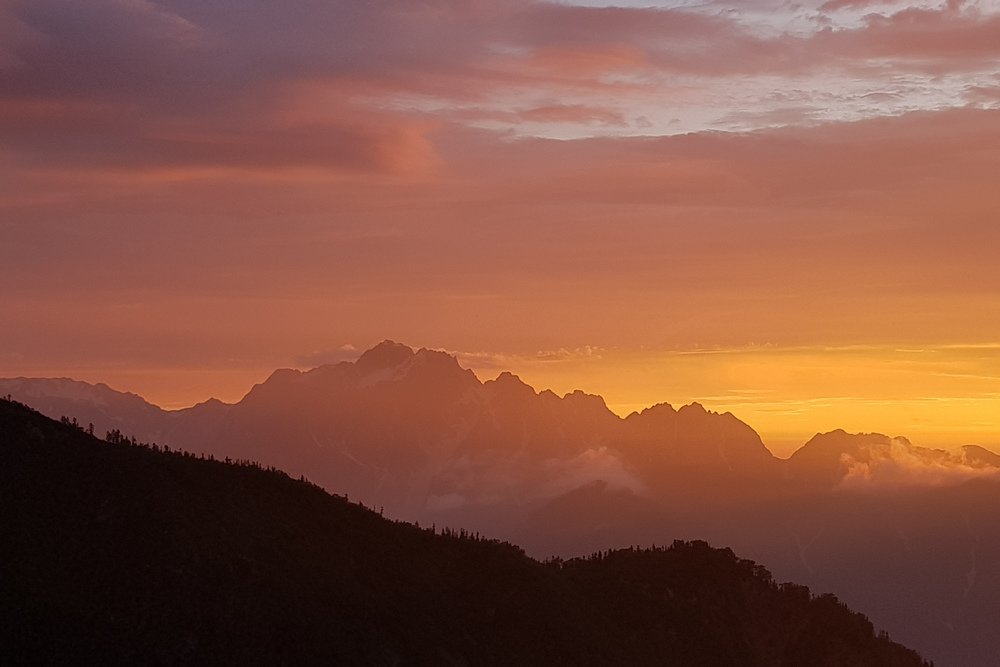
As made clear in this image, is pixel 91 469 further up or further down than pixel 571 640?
further up

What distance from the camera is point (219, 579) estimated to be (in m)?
165

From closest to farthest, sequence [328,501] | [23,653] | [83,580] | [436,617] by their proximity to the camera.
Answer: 1. [23,653]
2. [83,580]
3. [436,617]
4. [328,501]

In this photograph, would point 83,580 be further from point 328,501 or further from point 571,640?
point 571,640

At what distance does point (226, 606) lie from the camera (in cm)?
16150

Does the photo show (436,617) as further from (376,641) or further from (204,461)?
(204,461)

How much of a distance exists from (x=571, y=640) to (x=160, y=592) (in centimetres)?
5900

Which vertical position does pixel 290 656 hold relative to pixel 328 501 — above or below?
below

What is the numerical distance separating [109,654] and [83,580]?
12524mm

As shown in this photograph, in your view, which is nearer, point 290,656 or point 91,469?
point 290,656

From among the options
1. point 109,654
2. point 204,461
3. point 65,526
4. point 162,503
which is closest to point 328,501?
point 204,461

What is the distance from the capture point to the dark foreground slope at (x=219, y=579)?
150 metres

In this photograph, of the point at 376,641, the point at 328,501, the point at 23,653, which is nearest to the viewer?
the point at 23,653

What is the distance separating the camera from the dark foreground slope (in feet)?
494

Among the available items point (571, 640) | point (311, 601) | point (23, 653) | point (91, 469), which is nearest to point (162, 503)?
point (91, 469)
